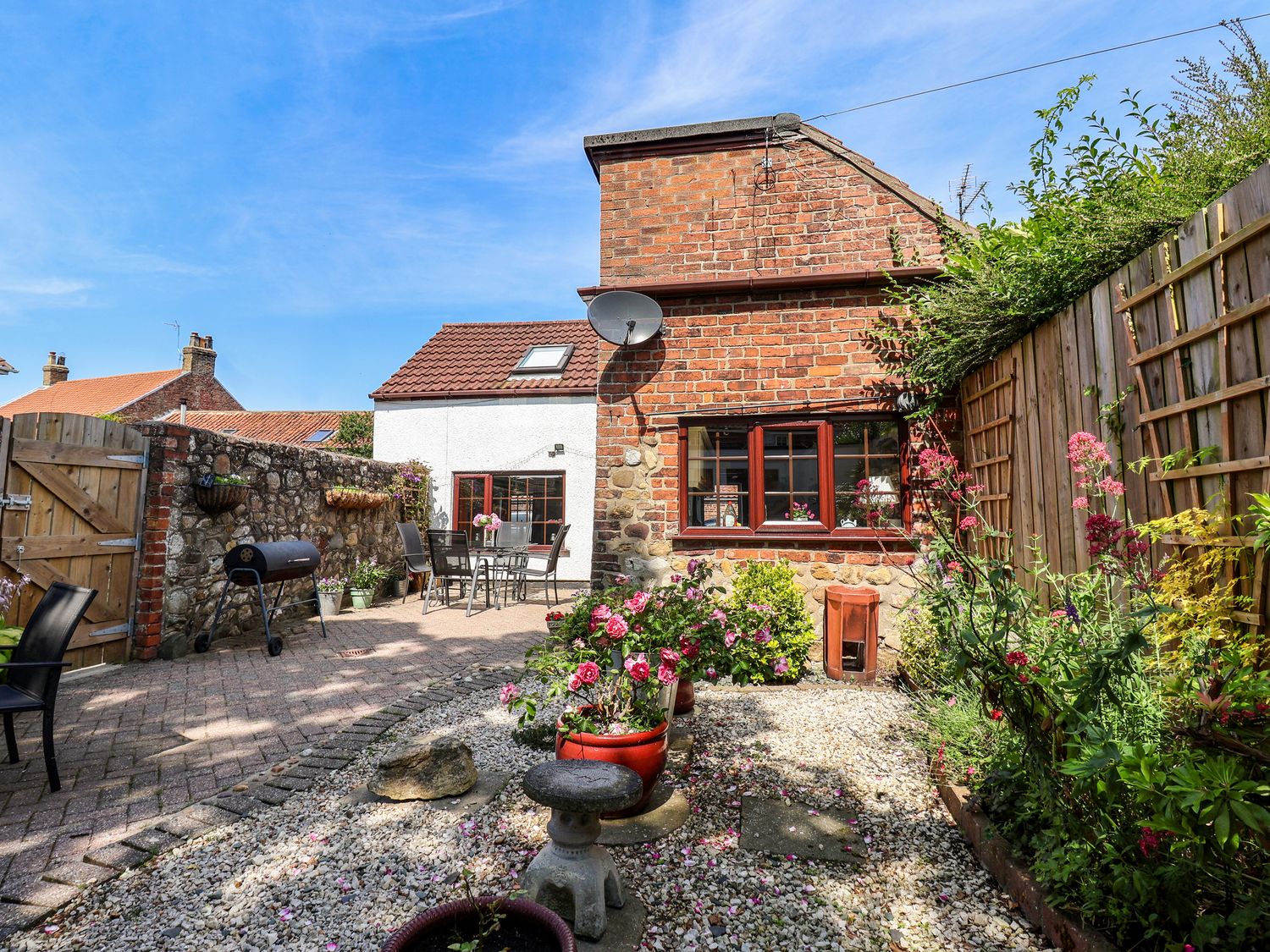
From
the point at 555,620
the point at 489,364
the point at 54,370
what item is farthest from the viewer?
the point at 54,370

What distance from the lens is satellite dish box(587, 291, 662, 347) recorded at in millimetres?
5730

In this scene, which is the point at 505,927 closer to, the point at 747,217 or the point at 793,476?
the point at 793,476

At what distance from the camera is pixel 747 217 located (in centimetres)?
596

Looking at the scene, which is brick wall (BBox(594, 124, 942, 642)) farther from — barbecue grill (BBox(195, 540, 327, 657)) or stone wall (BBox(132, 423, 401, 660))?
stone wall (BBox(132, 423, 401, 660))

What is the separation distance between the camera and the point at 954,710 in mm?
2998

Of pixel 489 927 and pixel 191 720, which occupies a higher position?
pixel 489 927

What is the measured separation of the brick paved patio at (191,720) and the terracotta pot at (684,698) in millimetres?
1985

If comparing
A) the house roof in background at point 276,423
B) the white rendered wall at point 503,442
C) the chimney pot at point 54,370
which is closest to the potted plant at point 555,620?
the white rendered wall at point 503,442

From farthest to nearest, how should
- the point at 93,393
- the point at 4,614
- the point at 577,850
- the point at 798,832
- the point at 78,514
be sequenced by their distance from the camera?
the point at 93,393
the point at 78,514
the point at 4,614
the point at 798,832
the point at 577,850

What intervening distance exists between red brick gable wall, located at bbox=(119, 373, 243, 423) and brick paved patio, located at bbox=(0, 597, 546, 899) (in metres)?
18.4

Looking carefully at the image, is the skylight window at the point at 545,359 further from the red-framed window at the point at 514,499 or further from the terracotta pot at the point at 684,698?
the terracotta pot at the point at 684,698

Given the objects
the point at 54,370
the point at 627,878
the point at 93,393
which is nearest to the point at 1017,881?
the point at 627,878

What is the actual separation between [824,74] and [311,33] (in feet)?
14.4

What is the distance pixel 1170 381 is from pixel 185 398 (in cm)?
2618
